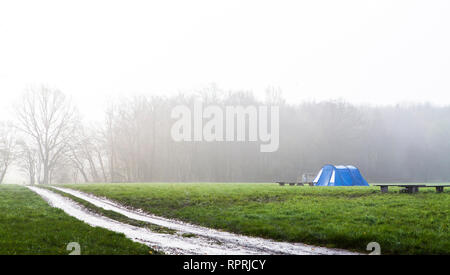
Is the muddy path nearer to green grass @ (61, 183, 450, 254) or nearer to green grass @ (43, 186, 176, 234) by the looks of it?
green grass @ (43, 186, 176, 234)

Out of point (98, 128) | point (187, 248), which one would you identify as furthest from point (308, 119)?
point (187, 248)

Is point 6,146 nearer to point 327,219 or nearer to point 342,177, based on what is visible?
point 342,177

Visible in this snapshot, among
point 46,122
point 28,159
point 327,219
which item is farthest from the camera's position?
point 28,159

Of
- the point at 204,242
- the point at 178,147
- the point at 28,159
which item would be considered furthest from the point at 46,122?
the point at 204,242

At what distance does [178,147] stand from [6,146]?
34192mm

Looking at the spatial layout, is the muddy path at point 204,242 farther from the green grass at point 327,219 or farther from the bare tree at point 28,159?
the bare tree at point 28,159

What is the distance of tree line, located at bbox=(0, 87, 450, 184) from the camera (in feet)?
206

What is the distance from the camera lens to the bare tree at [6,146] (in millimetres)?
64562

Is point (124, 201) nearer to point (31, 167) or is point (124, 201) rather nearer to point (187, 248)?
point (187, 248)

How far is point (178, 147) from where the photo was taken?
2778 inches

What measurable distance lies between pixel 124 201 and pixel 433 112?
4537 inches

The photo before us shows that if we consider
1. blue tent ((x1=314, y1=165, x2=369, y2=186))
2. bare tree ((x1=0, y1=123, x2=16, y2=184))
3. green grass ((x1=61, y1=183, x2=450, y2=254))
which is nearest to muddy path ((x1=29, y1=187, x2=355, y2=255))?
green grass ((x1=61, y1=183, x2=450, y2=254))

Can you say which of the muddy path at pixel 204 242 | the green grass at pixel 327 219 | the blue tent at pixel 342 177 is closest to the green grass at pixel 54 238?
the muddy path at pixel 204 242

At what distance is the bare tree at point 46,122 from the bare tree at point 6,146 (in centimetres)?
524
